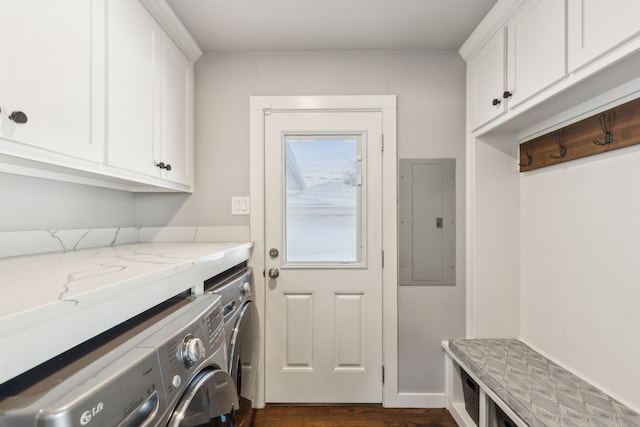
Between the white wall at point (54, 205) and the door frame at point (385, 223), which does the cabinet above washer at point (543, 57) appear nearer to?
the door frame at point (385, 223)

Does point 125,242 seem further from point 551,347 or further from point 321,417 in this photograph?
point 551,347

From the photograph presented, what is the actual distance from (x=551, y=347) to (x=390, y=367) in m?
0.87

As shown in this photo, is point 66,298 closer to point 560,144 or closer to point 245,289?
point 245,289

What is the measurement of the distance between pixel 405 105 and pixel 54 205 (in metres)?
1.93

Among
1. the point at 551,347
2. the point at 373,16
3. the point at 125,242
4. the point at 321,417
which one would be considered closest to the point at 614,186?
the point at 551,347

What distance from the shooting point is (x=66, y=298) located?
1.78 ft

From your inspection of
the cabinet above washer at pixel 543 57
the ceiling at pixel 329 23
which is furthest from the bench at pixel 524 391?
the ceiling at pixel 329 23

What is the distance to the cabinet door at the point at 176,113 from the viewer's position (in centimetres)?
158

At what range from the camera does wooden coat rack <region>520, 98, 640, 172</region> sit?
1144 mm

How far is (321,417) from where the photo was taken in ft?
5.95

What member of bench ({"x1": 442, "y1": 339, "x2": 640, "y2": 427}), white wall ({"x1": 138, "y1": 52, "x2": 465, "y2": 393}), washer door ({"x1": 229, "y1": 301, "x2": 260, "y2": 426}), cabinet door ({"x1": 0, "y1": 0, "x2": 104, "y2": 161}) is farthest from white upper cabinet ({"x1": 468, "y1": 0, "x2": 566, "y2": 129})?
cabinet door ({"x1": 0, "y1": 0, "x2": 104, "y2": 161})

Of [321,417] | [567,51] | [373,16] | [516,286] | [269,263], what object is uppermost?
[373,16]

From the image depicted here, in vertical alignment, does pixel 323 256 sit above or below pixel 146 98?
below

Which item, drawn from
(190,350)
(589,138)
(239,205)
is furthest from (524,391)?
(239,205)
